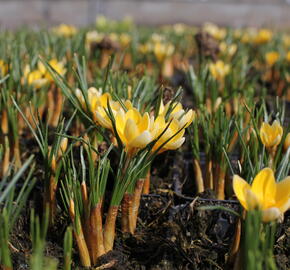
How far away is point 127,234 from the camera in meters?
1.13

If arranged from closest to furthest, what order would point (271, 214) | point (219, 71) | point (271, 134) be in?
point (271, 214), point (271, 134), point (219, 71)

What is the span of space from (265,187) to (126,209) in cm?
37

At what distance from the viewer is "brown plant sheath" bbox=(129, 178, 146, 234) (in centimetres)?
109

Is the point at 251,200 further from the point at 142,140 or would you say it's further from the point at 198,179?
the point at 198,179

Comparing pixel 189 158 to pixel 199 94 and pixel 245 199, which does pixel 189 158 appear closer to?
pixel 199 94

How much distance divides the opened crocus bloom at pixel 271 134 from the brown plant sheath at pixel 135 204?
305 mm

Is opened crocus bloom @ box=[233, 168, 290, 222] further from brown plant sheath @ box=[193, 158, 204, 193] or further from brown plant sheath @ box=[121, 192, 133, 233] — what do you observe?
brown plant sheath @ box=[193, 158, 204, 193]

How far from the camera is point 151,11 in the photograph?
9.53m

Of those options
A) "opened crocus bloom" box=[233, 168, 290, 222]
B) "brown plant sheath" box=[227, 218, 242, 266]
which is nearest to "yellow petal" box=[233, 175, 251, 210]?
"opened crocus bloom" box=[233, 168, 290, 222]

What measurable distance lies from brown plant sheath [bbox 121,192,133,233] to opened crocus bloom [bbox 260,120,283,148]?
A: 349 mm

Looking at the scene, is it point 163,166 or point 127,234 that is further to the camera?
point 163,166

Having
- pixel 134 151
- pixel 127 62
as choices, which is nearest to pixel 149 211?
pixel 134 151

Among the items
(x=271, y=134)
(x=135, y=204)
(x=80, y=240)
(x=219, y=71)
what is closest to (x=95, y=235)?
(x=80, y=240)

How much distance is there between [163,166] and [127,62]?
1705 millimetres
